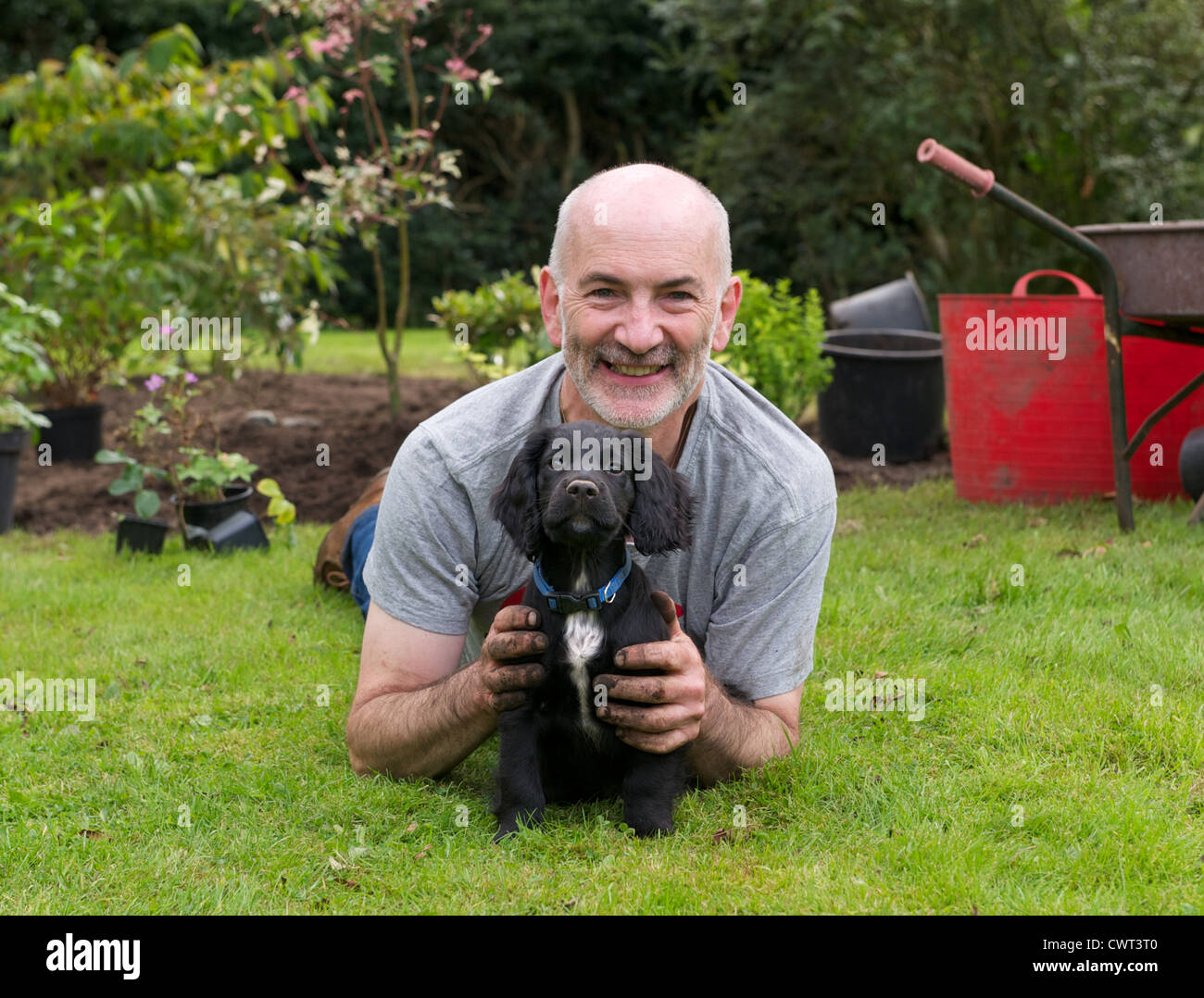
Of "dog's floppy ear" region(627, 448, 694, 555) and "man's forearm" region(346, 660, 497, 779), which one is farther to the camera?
"man's forearm" region(346, 660, 497, 779)

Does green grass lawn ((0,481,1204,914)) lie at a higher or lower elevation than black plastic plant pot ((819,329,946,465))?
lower

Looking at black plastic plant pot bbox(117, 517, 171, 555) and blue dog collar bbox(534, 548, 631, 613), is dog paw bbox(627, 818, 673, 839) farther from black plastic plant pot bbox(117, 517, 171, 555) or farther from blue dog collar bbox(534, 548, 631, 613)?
black plastic plant pot bbox(117, 517, 171, 555)

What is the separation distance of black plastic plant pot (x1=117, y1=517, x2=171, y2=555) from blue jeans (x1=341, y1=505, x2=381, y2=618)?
1.45m

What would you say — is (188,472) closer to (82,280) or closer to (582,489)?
(82,280)

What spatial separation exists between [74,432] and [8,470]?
1454mm

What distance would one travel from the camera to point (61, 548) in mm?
5746

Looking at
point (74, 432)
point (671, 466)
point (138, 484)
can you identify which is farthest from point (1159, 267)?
point (74, 432)

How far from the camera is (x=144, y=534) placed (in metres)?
5.57

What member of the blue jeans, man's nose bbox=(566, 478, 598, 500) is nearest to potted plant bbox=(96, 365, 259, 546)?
→ the blue jeans

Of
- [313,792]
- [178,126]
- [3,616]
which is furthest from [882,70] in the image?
[313,792]

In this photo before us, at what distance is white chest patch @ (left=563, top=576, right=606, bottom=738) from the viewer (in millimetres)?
2611

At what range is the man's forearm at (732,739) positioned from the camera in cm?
281

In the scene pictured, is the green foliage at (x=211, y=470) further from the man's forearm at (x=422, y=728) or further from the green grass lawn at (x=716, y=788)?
the man's forearm at (x=422, y=728)
